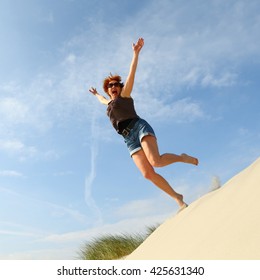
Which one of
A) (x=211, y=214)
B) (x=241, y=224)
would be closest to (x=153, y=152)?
(x=211, y=214)

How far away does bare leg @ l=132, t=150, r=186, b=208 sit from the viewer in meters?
5.58

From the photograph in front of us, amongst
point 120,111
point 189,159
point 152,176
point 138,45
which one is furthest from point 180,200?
point 138,45

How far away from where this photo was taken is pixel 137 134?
554 centimetres

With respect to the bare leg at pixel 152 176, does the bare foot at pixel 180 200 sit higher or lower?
lower

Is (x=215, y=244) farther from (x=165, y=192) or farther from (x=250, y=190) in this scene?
(x=165, y=192)

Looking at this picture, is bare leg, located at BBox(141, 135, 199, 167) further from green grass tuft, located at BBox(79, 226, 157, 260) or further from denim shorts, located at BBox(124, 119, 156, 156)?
green grass tuft, located at BBox(79, 226, 157, 260)

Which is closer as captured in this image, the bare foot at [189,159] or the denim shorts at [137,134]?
the denim shorts at [137,134]

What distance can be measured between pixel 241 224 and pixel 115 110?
293 centimetres

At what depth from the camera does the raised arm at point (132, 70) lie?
5.52 metres

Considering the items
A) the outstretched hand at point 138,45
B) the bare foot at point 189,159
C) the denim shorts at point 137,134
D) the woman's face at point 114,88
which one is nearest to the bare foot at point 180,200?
the bare foot at point 189,159

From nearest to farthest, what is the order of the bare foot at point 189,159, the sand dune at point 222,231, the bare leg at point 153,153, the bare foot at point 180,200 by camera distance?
the sand dune at point 222,231, the bare leg at point 153,153, the bare foot at point 180,200, the bare foot at point 189,159

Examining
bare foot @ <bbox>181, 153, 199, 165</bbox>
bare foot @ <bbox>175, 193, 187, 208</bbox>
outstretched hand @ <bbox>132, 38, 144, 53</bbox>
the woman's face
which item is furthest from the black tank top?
bare foot @ <bbox>175, 193, 187, 208</bbox>

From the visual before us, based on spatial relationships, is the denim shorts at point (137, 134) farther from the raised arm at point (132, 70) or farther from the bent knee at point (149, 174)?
the raised arm at point (132, 70)
